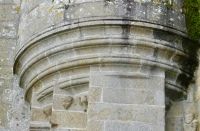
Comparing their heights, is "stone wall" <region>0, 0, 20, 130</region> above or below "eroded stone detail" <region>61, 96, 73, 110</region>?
above

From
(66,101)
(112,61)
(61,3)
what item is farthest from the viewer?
(61,3)

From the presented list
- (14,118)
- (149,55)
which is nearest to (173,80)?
(149,55)

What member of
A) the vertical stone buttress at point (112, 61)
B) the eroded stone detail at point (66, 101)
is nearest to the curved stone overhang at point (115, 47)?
the vertical stone buttress at point (112, 61)

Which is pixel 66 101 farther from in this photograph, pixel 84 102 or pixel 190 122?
pixel 190 122

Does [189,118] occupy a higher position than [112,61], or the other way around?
[112,61]

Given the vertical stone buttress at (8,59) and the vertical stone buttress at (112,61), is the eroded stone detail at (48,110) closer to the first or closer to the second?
the vertical stone buttress at (112,61)

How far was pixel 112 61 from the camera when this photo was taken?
16.3 ft

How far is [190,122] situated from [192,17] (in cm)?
93

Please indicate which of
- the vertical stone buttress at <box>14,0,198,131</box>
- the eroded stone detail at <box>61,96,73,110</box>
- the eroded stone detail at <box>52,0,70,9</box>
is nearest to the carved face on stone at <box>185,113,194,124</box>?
the vertical stone buttress at <box>14,0,198,131</box>

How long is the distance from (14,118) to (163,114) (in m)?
1.67

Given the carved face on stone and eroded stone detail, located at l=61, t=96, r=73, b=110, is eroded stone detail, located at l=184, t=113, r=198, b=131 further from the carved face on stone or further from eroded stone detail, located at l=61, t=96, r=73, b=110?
eroded stone detail, located at l=61, t=96, r=73, b=110

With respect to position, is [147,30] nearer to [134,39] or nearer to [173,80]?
[134,39]

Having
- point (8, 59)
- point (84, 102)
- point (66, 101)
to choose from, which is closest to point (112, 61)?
point (84, 102)

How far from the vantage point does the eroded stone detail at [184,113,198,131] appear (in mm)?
5113
